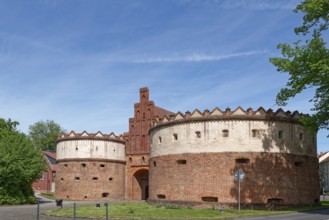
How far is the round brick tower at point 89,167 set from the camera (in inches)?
1797

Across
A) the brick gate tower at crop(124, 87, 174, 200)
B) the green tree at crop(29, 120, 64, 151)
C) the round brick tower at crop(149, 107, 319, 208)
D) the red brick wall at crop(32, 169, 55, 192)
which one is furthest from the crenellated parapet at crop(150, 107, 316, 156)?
the green tree at crop(29, 120, 64, 151)

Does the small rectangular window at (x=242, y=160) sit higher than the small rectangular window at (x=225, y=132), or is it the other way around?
the small rectangular window at (x=225, y=132)

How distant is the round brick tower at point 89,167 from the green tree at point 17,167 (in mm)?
9963

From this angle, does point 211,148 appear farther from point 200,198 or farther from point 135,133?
point 135,133

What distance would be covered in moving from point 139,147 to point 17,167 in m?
17.9

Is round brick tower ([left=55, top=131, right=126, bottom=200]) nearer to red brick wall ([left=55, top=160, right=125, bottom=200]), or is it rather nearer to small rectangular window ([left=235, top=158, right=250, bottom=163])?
red brick wall ([left=55, top=160, right=125, bottom=200])

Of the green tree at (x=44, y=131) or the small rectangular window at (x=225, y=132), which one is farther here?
the green tree at (x=44, y=131)

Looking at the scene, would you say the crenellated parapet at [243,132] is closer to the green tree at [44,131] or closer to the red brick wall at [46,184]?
the red brick wall at [46,184]

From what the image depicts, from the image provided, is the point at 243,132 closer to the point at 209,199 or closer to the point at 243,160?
the point at 243,160

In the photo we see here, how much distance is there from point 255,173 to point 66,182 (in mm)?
26187

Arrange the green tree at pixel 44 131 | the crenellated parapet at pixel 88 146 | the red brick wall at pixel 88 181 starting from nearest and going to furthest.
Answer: the red brick wall at pixel 88 181 → the crenellated parapet at pixel 88 146 → the green tree at pixel 44 131

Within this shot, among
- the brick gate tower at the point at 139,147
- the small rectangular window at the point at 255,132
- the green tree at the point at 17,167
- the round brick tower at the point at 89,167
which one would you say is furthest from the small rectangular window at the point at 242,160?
the round brick tower at the point at 89,167

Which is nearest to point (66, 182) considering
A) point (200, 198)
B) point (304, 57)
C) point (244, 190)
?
point (200, 198)

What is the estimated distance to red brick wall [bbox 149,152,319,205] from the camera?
91.6 ft
